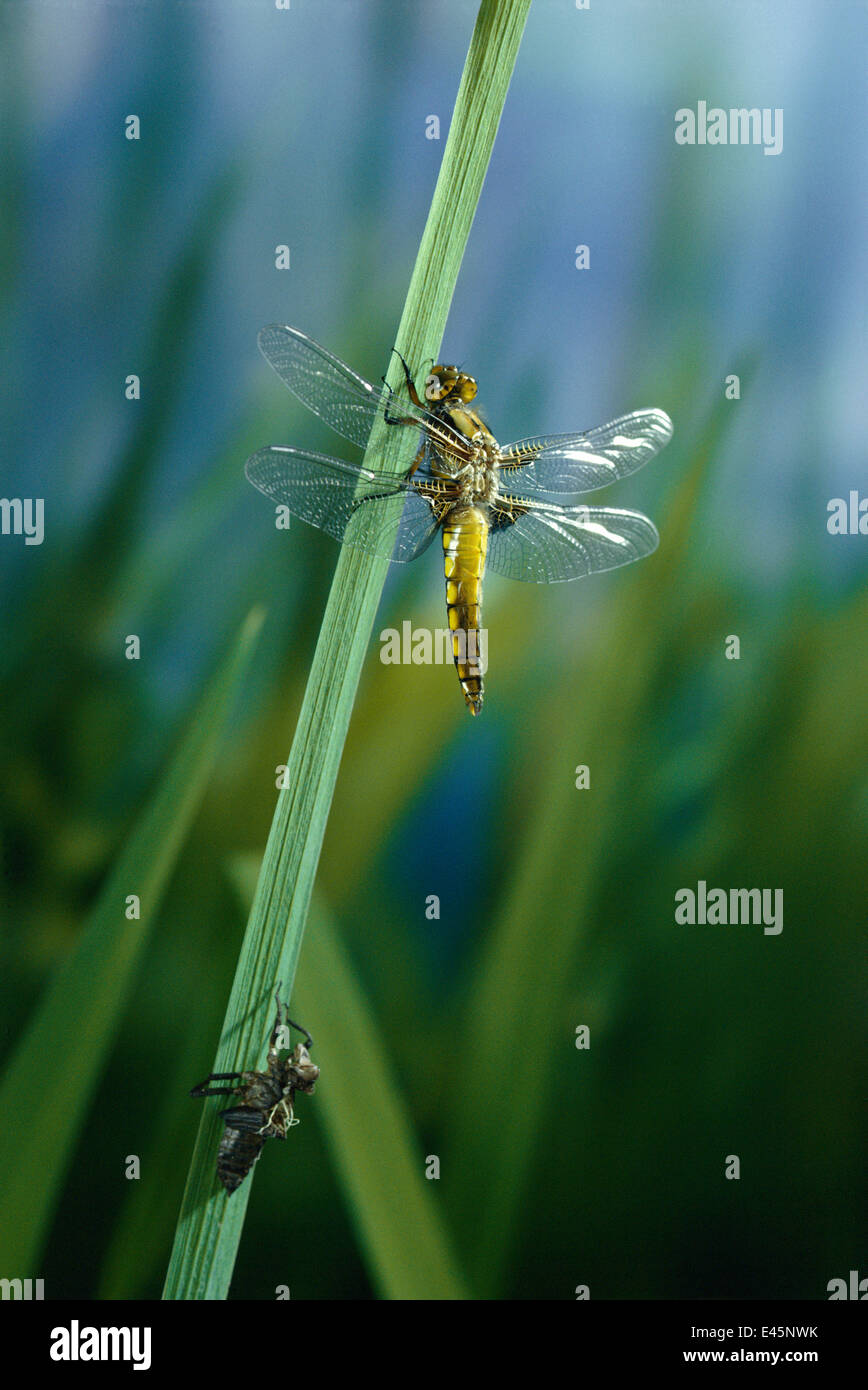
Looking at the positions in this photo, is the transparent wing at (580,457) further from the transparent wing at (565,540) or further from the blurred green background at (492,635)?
the blurred green background at (492,635)

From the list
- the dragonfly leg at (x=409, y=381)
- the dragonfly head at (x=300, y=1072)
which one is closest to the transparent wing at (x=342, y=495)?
the dragonfly leg at (x=409, y=381)

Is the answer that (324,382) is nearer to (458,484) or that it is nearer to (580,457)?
(458,484)

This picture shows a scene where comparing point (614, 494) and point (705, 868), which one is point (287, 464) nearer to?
point (614, 494)

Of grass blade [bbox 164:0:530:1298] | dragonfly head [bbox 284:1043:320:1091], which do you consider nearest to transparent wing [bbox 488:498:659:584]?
grass blade [bbox 164:0:530:1298]

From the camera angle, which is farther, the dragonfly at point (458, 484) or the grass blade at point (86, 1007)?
the grass blade at point (86, 1007)

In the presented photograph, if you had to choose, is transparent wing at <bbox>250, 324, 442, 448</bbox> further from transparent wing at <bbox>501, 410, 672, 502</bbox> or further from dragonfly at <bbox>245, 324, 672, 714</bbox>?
transparent wing at <bbox>501, 410, 672, 502</bbox>

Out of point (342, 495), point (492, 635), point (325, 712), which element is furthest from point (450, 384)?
point (325, 712)
